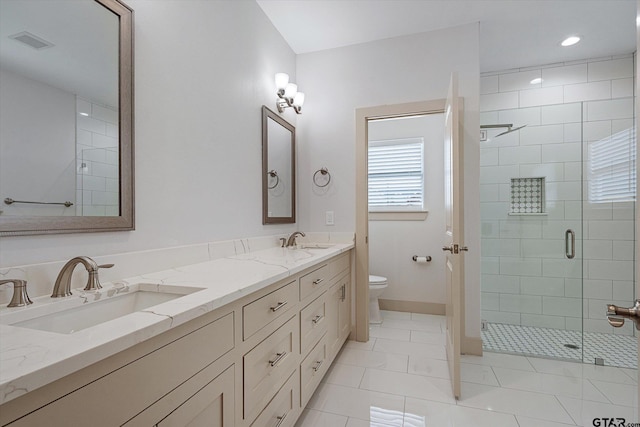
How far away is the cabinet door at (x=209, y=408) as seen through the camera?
2.52 ft

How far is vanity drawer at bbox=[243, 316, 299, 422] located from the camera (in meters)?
1.07

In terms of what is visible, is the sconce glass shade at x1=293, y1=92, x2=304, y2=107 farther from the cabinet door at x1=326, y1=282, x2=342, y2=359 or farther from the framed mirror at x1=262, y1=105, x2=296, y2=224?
the cabinet door at x1=326, y1=282, x2=342, y2=359

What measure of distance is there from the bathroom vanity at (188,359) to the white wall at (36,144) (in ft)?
1.17

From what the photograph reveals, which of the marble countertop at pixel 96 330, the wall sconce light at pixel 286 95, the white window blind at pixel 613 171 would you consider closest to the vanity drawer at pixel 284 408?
the marble countertop at pixel 96 330

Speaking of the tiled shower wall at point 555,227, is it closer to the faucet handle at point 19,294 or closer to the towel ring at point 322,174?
the towel ring at point 322,174

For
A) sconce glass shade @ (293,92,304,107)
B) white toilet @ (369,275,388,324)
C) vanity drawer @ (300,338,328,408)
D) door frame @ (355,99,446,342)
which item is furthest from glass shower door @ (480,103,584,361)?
sconce glass shade @ (293,92,304,107)

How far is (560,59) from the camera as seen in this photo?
3.02 metres

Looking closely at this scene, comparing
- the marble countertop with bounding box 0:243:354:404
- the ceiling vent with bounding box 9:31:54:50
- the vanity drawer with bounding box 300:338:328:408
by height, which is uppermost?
the ceiling vent with bounding box 9:31:54:50

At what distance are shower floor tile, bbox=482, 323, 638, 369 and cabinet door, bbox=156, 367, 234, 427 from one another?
7.68 feet

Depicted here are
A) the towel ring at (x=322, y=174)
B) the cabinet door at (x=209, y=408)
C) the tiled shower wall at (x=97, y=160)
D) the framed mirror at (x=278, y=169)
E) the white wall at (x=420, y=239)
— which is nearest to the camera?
the cabinet door at (x=209, y=408)

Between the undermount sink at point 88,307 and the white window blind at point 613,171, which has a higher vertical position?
the white window blind at point 613,171

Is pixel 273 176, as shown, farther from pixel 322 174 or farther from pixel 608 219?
pixel 608 219

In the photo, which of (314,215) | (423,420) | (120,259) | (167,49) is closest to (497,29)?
(314,215)

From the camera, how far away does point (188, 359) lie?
2.63ft
